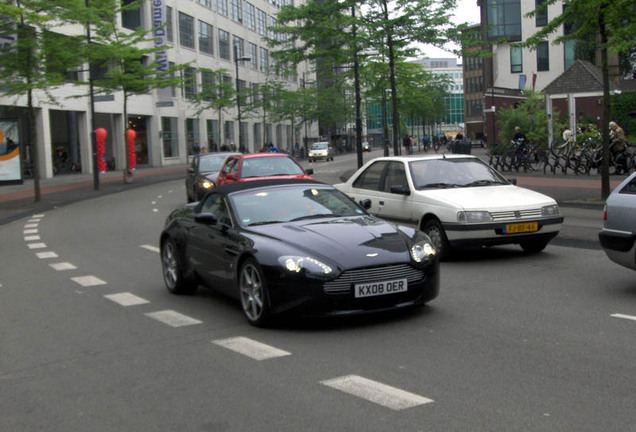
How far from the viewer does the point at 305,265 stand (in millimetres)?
6773

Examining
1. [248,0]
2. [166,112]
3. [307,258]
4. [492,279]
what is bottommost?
[492,279]

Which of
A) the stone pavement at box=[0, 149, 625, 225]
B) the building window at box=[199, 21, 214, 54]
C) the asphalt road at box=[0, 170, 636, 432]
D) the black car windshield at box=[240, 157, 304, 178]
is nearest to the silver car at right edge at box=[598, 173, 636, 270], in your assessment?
the asphalt road at box=[0, 170, 636, 432]

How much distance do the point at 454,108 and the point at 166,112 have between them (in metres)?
135

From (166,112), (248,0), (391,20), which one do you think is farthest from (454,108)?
(391,20)

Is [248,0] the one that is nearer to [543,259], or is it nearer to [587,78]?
[587,78]

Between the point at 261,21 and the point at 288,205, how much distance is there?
3021 inches

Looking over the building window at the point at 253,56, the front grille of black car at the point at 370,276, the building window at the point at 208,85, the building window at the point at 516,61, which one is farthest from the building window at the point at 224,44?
the front grille of black car at the point at 370,276

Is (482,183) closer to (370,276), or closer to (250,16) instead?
(370,276)

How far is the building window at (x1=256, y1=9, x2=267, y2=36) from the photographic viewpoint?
8104cm

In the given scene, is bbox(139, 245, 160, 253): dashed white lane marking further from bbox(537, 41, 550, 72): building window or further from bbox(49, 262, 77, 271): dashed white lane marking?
bbox(537, 41, 550, 72): building window

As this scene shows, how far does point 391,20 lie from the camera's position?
2638cm

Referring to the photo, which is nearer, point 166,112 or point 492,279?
point 492,279

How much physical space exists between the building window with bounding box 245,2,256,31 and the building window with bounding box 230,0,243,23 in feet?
5.53

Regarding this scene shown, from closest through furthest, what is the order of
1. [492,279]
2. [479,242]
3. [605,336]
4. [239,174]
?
[605,336]
[492,279]
[479,242]
[239,174]
